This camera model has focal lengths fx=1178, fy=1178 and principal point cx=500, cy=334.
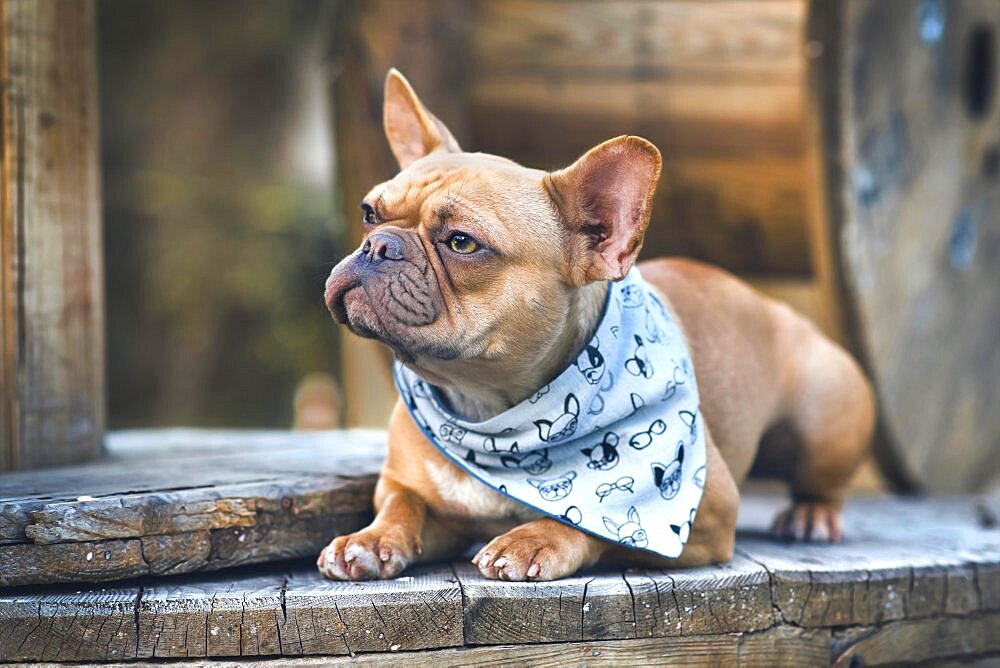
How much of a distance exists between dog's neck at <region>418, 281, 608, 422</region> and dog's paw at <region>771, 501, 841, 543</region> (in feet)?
3.56

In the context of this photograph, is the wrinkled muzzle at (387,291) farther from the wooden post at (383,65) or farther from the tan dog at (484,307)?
the wooden post at (383,65)

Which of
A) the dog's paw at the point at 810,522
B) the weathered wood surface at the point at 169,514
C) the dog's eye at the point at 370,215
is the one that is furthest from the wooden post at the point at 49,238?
the dog's paw at the point at 810,522

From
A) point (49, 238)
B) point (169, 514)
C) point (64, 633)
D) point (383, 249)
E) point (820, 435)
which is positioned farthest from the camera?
point (820, 435)

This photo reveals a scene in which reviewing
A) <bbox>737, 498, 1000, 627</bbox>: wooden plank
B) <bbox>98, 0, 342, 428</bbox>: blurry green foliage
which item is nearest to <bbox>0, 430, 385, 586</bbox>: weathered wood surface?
<bbox>737, 498, 1000, 627</bbox>: wooden plank

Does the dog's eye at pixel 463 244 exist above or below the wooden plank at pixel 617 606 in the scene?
above

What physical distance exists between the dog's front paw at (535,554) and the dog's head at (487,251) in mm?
388

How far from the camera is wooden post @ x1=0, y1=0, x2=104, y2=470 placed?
3.25 metres

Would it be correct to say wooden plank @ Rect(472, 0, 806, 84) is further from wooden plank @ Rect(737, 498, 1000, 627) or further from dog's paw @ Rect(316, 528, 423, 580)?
dog's paw @ Rect(316, 528, 423, 580)

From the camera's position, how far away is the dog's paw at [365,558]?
252cm

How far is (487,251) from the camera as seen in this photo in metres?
2.48

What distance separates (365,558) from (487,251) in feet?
2.32

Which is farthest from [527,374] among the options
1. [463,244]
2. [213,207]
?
[213,207]

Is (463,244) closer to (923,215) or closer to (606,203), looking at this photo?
(606,203)

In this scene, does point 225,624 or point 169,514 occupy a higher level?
point 169,514
